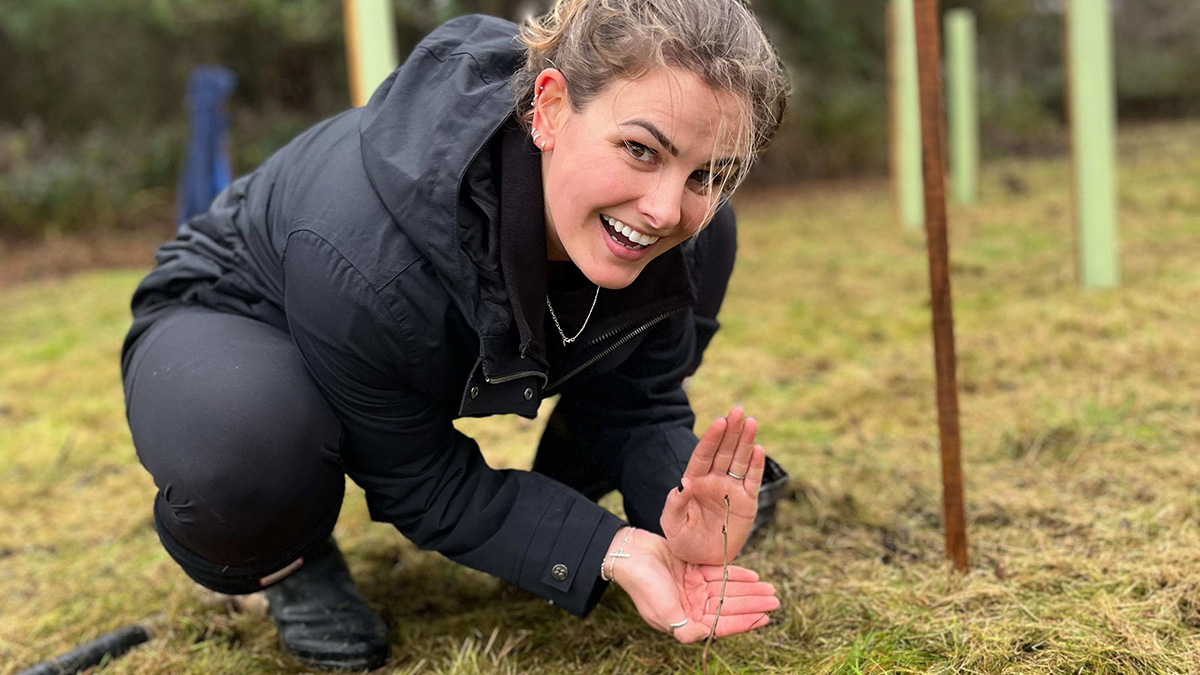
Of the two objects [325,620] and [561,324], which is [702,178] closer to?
[561,324]

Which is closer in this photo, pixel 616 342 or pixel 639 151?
pixel 639 151

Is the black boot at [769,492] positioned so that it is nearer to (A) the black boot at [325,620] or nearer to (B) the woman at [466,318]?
(B) the woman at [466,318]

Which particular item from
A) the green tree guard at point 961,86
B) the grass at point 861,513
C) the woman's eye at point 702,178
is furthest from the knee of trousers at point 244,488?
the green tree guard at point 961,86

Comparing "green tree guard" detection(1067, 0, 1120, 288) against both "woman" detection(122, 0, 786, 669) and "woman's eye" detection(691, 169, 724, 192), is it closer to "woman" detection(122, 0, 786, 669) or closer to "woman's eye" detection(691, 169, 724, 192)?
"woman" detection(122, 0, 786, 669)

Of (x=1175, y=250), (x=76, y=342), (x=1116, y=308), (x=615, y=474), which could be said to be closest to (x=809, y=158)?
(x=1175, y=250)

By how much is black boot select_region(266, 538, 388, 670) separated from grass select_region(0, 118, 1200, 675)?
47 millimetres

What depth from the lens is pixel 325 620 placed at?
1.73m

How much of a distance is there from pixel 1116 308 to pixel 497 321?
2.89 metres

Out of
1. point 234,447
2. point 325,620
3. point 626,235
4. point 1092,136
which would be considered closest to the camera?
point 626,235

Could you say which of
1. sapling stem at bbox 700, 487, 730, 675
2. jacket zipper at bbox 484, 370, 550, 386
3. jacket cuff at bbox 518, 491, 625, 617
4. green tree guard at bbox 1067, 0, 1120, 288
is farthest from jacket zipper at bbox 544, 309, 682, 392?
green tree guard at bbox 1067, 0, 1120, 288

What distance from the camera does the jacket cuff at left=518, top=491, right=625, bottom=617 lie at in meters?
1.57

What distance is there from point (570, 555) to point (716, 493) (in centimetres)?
26

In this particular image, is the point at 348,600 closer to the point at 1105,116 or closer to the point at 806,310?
the point at 806,310

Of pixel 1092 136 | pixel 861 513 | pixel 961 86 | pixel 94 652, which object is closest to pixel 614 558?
pixel 861 513
